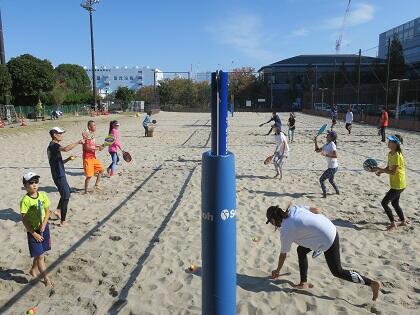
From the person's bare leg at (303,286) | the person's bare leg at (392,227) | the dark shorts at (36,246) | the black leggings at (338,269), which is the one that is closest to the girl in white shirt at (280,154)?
the person's bare leg at (392,227)

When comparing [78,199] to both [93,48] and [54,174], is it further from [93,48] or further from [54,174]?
[93,48]

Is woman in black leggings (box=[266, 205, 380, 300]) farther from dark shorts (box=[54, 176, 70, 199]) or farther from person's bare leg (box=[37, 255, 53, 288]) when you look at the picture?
dark shorts (box=[54, 176, 70, 199])

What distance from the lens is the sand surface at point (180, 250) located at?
167 inches

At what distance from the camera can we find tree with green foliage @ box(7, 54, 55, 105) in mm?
37094

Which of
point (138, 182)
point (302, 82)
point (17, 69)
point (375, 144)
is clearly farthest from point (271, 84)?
point (138, 182)

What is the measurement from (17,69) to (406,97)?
3529 cm

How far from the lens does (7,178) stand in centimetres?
1034

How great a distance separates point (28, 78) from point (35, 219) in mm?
36569

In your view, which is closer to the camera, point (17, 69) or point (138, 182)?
point (138, 182)

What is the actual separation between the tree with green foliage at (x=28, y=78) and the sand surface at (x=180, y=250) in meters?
29.5

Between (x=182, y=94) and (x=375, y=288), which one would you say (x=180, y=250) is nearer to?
(x=375, y=288)

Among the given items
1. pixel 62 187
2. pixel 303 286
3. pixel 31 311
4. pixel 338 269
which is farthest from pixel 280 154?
pixel 31 311

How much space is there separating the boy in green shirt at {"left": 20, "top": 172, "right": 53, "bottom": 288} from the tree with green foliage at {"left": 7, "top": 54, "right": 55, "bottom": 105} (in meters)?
36.3

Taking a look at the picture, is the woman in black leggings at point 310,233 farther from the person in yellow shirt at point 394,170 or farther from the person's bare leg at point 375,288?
the person in yellow shirt at point 394,170
